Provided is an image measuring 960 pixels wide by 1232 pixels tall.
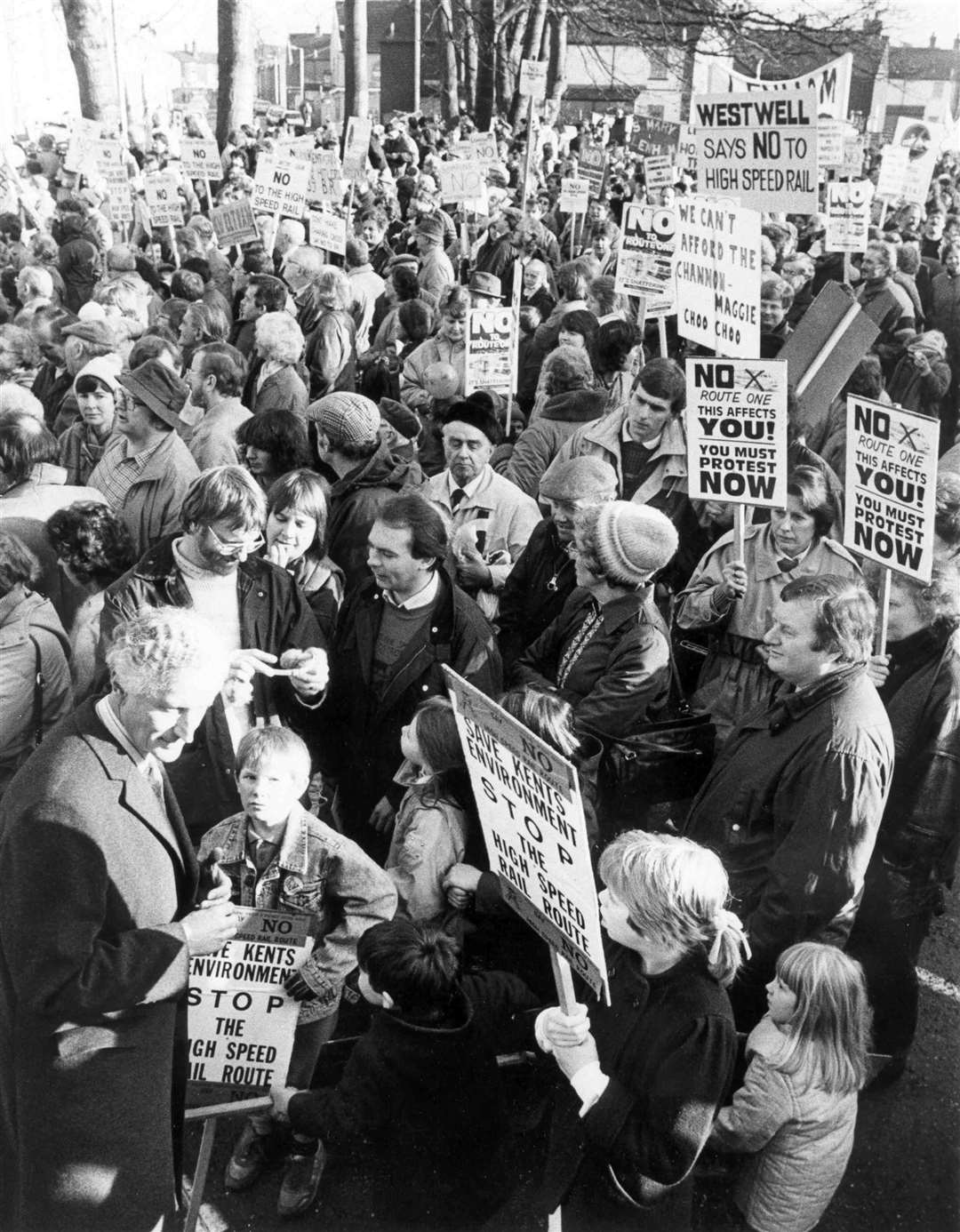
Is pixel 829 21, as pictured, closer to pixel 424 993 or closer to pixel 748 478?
pixel 748 478

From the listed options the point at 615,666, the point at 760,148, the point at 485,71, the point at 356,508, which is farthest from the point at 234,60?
the point at 615,666

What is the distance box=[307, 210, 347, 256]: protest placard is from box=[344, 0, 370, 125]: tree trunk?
14612 mm

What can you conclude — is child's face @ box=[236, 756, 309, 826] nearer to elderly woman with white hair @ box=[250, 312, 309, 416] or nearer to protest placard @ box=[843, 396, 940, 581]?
protest placard @ box=[843, 396, 940, 581]

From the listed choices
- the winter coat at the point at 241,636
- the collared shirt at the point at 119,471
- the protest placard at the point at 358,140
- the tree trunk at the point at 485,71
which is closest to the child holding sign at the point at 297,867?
the winter coat at the point at 241,636

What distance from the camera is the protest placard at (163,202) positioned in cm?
1123

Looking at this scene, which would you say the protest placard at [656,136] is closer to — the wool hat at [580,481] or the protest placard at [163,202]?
the protest placard at [163,202]

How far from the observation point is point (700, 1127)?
240 centimetres

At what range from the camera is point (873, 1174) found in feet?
11.8

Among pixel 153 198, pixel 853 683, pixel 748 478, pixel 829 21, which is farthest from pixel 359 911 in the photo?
pixel 829 21

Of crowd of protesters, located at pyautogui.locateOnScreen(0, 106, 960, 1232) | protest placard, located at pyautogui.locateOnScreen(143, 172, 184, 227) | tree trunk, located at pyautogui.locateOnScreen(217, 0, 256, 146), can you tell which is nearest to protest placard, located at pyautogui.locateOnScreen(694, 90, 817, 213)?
crowd of protesters, located at pyautogui.locateOnScreen(0, 106, 960, 1232)

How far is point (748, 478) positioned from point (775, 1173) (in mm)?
2265

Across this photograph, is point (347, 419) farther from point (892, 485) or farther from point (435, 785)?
point (892, 485)

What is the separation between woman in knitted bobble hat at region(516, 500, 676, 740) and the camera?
12.0ft

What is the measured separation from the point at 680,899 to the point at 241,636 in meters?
1.93
